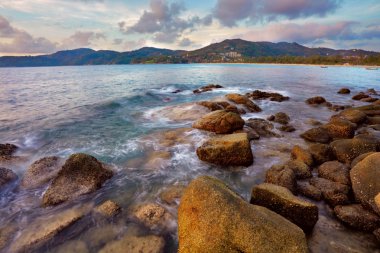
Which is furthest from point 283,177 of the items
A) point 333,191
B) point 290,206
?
point 290,206

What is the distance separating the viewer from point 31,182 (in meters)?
9.11

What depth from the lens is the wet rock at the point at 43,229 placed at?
6.10m

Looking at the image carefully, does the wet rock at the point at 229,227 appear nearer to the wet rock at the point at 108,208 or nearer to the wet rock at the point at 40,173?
the wet rock at the point at 108,208

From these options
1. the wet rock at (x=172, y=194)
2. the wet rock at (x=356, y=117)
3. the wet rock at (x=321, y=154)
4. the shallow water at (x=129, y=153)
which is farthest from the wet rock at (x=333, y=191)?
the wet rock at (x=356, y=117)

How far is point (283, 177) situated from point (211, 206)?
13.8ft

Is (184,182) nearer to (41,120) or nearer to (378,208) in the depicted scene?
(378,208)

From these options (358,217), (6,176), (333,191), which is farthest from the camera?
(6,176)

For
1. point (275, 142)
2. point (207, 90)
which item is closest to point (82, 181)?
point (275, 142)

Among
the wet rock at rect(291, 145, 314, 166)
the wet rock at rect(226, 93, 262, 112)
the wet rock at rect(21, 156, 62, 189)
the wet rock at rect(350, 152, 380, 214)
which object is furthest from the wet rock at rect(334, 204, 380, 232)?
the wet rock at rect(226, 93, 262, 112)

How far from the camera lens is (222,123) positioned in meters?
14.6

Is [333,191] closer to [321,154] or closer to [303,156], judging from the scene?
[303,156]

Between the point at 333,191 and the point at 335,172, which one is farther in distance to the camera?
the point at 335,172

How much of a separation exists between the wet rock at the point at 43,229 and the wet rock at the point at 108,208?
541mm

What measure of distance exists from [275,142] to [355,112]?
8.53 metres
